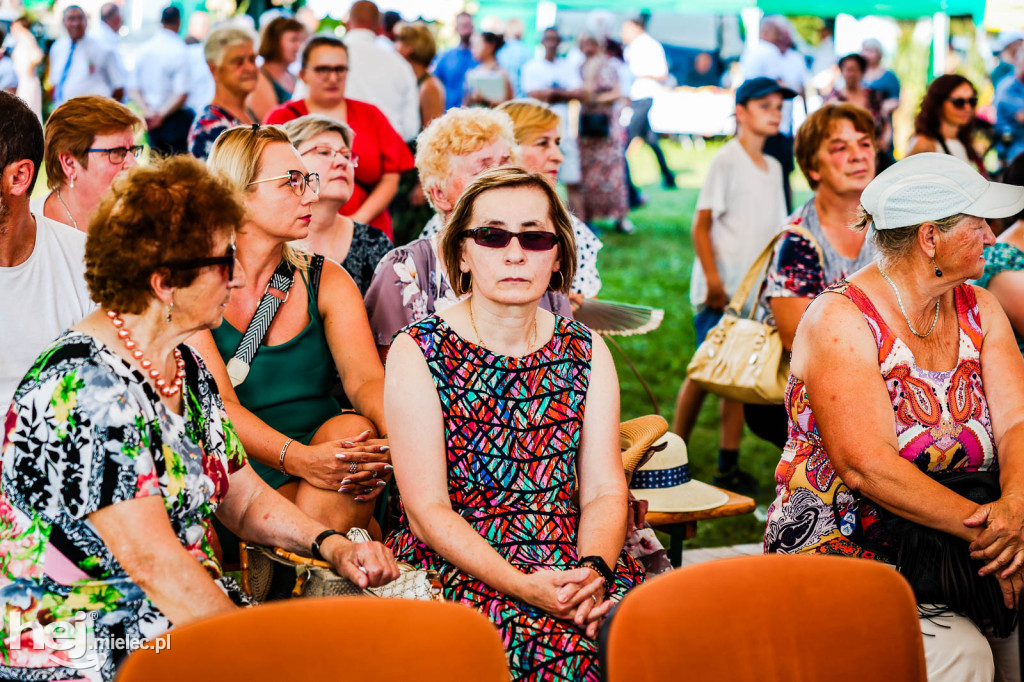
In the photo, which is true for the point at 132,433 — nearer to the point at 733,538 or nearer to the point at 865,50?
the point at 733,538

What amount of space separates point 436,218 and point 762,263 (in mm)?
1217

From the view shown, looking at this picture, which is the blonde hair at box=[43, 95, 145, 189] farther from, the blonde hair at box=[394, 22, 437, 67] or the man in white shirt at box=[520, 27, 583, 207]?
the man in white shirt at box=[520, 27, 583, 207]

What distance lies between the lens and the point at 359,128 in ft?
17.7

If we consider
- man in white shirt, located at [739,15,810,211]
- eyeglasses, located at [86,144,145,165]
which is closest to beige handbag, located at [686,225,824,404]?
eyeglasses, located at [86,144,145,165]

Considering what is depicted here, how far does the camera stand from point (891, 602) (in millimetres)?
1712

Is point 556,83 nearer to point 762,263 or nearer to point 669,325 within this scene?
point 669,325

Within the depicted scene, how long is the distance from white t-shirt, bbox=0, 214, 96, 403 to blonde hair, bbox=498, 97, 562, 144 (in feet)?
5.99

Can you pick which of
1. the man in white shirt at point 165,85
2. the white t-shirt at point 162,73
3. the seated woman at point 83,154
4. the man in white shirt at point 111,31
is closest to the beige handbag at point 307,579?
the seated woman at point 83,154

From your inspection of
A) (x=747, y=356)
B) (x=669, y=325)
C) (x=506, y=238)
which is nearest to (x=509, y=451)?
(x=506, y=238)

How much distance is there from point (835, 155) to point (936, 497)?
195 cm

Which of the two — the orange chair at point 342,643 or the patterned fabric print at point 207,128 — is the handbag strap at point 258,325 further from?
the patterned fabric print at point 207,128

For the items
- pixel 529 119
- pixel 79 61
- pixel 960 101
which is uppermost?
pixel 79 61

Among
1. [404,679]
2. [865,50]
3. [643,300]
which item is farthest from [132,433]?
Result: [865,50]

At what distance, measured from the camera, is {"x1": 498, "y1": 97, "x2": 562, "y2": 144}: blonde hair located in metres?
4.08
